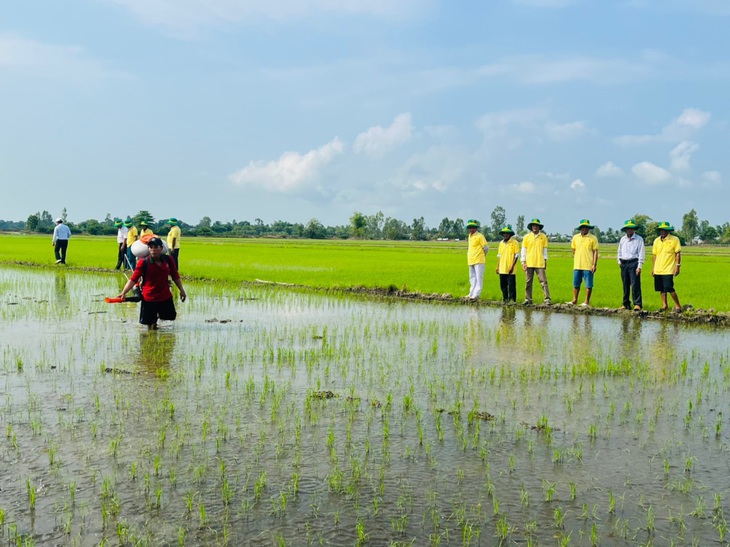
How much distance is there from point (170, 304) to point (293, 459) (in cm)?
584

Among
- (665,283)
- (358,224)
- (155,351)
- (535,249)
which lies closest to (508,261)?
(535,249)

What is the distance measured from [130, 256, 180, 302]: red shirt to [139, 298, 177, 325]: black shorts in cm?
8

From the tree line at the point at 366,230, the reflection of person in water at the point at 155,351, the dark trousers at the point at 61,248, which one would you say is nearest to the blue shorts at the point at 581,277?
the reflection of person in water at the point at 155,351

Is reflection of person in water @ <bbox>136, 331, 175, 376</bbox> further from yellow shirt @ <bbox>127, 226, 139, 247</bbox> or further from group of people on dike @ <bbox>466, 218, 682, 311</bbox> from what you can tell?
yellow shirt @ <bbox>127, 226, 139, 247</bbox>

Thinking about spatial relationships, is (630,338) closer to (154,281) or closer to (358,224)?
(154,281)

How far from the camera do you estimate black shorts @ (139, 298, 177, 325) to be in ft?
32.4

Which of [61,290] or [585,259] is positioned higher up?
[585,259]

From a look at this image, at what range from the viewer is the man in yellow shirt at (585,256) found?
12.8 metres

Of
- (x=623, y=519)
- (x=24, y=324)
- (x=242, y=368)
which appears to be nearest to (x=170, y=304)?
(x=24, y=324)

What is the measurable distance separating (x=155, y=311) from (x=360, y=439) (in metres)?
5.63

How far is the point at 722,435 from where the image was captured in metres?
5.30

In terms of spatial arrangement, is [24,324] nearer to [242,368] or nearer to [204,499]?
[242,368]

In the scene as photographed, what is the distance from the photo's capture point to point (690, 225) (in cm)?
11706

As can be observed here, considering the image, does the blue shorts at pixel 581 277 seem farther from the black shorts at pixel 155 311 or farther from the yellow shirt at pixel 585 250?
the black shorts at pixel 155 311
